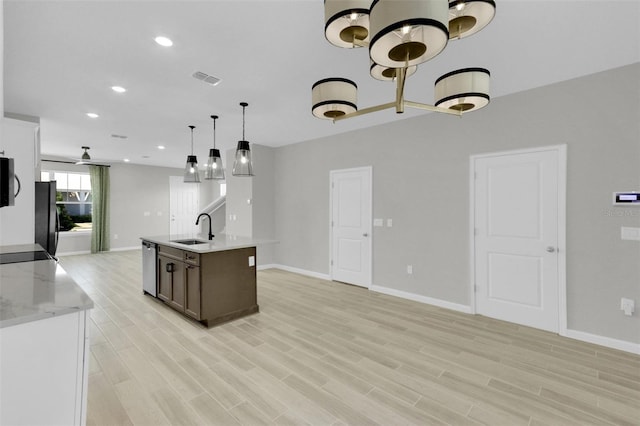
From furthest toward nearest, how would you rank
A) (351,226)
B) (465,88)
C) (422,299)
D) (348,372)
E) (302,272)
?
(302,272)
(351,226)
(422,299)
(348,372)
(465,88)

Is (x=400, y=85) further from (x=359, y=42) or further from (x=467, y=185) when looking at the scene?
(x=467, y=185)

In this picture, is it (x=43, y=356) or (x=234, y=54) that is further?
(x=234, y=54)

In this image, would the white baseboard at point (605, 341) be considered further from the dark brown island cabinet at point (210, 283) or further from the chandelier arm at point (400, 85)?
the dark brown island cabinet at point (210, 283)

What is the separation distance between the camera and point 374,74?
5.91 ft

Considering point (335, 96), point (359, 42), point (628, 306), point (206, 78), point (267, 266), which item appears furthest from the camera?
point (267, 266)

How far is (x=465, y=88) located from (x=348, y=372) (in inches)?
88.9

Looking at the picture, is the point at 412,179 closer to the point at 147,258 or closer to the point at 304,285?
the point at 304,285

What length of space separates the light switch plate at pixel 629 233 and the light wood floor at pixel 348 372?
1.11 meters

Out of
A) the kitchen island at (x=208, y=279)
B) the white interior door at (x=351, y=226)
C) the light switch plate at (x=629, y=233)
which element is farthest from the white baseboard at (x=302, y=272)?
the light switch plate at (x=629, y=233)

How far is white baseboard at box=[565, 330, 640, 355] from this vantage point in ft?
9.22

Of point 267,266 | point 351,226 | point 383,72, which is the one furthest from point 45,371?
point 267,266

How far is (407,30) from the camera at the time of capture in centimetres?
109

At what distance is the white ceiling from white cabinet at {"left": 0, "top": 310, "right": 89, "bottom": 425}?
2.07 m

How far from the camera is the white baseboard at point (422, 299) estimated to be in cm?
391
